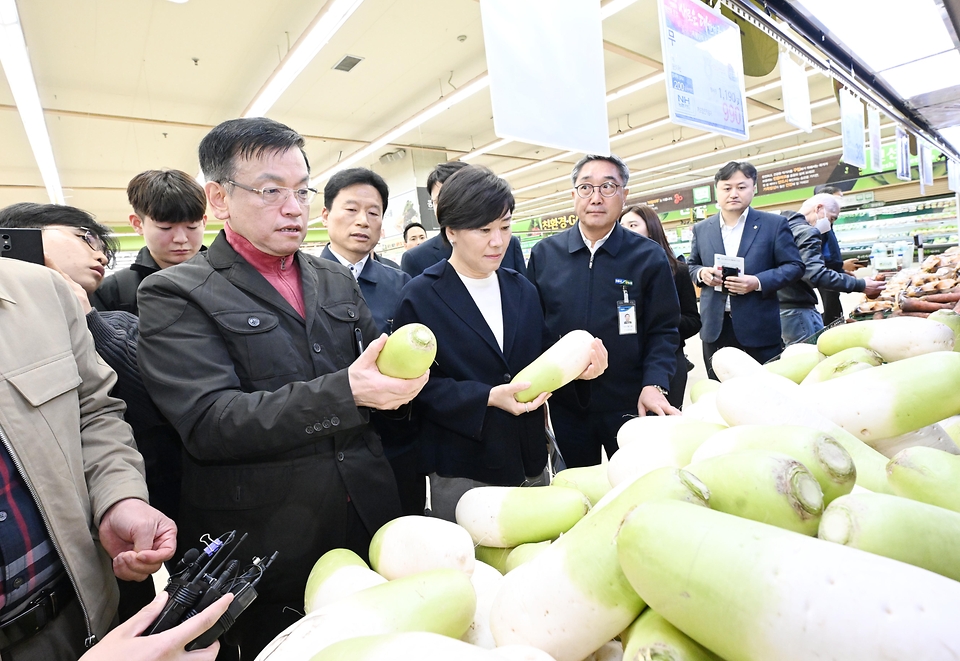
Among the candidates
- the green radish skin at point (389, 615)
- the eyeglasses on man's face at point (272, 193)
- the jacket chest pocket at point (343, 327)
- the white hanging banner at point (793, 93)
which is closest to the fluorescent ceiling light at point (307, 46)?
the white hanging banner at point (793, 93)

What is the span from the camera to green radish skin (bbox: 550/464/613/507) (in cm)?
107

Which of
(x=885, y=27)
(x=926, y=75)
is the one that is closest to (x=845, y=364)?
(x=885, y=27)

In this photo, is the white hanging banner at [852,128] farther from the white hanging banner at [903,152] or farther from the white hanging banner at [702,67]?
the white hanging banner at [903,152]

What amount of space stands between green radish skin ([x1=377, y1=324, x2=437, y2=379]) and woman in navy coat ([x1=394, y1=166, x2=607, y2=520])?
0.40 m

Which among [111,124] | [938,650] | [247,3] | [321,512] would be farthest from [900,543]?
[111,124]

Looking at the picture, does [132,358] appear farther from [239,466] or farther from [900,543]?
[900,543]

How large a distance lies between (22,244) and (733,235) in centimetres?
351

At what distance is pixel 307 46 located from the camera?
17.1ft

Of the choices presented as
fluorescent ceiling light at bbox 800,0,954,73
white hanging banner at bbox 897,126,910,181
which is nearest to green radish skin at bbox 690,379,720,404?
fluorescent ceiling light at bbox 800,0,954,73

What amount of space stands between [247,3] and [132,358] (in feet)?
16.7

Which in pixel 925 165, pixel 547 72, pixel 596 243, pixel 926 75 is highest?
pixel 926 75

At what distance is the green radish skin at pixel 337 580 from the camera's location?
80 cm

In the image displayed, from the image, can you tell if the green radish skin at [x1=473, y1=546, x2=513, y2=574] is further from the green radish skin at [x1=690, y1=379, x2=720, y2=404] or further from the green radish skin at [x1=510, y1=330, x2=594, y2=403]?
the green radish skin at [x1=690, y1=379, x2=720, y2=404]

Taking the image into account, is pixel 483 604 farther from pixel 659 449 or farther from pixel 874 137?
pixel 874 137
